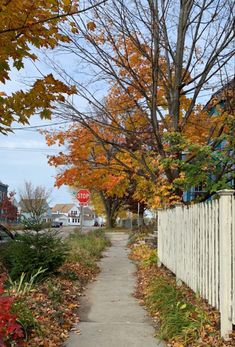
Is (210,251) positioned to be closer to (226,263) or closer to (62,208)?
(226,263)

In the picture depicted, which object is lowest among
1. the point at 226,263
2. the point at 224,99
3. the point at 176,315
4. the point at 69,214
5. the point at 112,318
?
the point at 112,318

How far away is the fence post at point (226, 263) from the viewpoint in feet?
19.2

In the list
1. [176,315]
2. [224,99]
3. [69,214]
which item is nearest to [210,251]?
[176,315]

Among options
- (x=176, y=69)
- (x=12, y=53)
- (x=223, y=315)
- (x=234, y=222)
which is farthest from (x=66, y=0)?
(x=176, y=69)

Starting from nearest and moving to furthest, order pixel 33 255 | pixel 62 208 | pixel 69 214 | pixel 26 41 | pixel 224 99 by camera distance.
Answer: pixel 26 41 < pixel 33 255 < pixel 224 99 < pixel 69 214 < pixel 62 208

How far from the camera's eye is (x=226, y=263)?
5898mm

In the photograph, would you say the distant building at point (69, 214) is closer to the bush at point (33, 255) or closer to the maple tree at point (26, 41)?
the bush at point (33, 255)

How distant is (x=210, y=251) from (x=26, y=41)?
12.3ft

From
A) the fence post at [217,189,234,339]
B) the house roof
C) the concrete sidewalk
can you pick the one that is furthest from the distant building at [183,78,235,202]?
the house roof

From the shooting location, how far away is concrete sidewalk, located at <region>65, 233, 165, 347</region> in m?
6.29

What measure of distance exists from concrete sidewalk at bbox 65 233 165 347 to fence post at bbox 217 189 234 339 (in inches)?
36.8

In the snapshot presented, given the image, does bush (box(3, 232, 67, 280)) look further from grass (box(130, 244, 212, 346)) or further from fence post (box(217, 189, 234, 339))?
fence post (box(217, 189, 234, 339))

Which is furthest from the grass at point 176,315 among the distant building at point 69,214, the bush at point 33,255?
the distant building at point 69,214

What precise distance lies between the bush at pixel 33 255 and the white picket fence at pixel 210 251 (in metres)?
2.57
